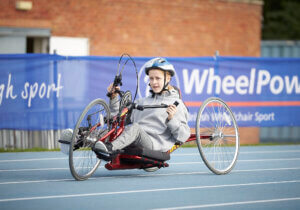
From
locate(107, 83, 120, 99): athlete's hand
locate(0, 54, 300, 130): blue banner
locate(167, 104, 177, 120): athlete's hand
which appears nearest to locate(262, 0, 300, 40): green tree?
locate(0, 54, 300, 130): blue banner

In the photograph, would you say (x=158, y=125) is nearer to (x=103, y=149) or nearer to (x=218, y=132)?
(x=218, y=132)

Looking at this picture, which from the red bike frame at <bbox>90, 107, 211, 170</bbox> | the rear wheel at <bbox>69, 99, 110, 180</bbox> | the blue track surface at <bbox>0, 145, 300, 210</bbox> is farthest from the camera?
the red bike frame at <bbox>90, 107, 211, 170</bbox>

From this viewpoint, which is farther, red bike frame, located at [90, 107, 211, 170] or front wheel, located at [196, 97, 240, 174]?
front wheel, located at [196, 97, 240, 174]

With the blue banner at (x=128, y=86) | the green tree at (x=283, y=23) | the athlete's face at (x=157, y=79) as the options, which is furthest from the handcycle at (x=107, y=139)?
the green tree at (x=283, y=23)

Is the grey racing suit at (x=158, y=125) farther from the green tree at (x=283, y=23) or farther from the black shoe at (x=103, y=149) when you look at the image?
the green tree at (x=283, y=23)

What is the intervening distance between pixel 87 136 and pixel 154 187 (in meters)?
1.03

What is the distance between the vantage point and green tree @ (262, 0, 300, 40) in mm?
35406

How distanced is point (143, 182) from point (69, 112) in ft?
18.4

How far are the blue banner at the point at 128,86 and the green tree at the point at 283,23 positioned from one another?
1985 centimetres

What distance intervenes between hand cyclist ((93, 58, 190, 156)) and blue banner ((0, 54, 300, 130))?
4254mm

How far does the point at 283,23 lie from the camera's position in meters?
36.4

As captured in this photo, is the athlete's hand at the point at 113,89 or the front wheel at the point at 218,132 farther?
the front wheel at the point at 218,132

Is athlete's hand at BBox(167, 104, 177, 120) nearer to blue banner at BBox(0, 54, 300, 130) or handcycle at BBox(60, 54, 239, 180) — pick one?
handcycle at BBox(60, 54, 239, 180)

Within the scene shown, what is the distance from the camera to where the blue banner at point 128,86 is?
1342cm
